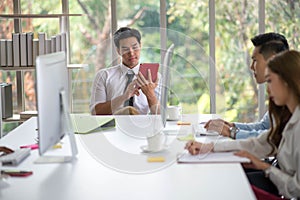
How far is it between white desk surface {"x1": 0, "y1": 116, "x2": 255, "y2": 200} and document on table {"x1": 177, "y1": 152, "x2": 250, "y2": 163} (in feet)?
0.16

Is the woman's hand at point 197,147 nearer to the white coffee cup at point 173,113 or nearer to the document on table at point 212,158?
the document on table at point 212,158

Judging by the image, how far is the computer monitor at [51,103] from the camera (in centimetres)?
250

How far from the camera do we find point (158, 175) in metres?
2.56

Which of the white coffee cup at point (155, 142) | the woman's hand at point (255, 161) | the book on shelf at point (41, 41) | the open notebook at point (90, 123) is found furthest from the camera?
the book on shelf at point (41, 41)

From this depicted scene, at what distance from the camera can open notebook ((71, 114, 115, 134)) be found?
348cm

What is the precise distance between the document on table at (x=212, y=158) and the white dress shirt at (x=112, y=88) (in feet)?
4.49

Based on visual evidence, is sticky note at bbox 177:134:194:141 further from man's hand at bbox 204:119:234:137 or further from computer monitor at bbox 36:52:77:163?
computer monitor at bbox 36:52:77:163

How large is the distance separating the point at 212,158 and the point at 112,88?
1622mm

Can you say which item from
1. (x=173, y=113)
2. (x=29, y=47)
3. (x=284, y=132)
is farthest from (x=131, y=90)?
(x=29, y=47)

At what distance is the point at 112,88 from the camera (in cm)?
426

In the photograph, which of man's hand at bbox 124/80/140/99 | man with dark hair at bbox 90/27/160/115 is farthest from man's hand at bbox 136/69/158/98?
man's hand at bbox 124/80/140/99

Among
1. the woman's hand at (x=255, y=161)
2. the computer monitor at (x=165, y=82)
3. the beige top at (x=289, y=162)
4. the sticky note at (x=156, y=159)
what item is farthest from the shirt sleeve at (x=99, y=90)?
the beige top at (x=289, y=162)

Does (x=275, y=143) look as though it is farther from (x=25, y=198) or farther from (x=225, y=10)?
(x=225, y=10)

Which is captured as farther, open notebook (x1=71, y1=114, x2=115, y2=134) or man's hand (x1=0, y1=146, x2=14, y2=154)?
open notebook (x1=71, y1=114, x2=115, y2=134)
